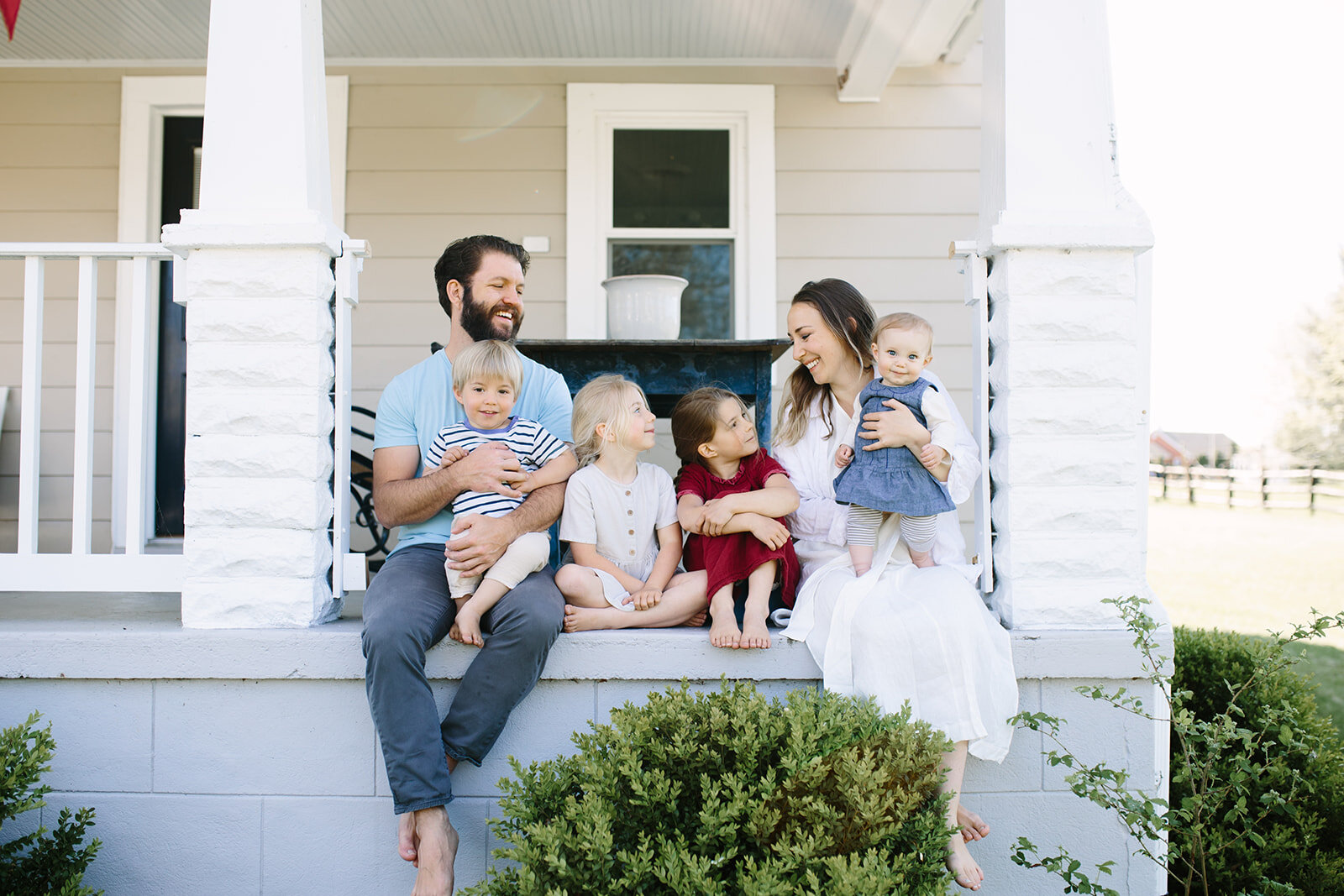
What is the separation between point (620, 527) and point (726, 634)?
433 millimetres

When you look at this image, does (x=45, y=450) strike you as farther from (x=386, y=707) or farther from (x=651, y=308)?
(x=386, y=707)

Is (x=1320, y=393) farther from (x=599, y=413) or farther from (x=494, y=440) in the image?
(x=494, y=440)

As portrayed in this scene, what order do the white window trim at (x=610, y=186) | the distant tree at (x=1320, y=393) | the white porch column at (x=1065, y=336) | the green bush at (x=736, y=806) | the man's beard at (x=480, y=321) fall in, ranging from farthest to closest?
the distant tree at (x=1320, y=393), the white window trim at (x=610, y=186), the man's beard at (x=480, y=321), the white porch column at (x=1065, y=336), the green bush at (x=736, y=806)


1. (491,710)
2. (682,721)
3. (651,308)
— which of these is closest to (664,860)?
(682,721)

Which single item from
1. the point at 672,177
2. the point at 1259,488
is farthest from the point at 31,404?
the point at 1259,488

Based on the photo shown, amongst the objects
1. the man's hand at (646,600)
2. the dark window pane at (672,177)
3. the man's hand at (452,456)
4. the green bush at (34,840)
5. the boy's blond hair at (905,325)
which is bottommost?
the green bush at (34,840)

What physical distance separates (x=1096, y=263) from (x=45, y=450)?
15.2 ft

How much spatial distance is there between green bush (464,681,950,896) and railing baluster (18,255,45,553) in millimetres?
1638

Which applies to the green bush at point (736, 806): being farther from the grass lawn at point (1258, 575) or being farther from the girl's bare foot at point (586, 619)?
the grass lawn at point (1258, 575)

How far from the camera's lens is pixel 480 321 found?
2666 millimetres

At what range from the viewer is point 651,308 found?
3.63 metres

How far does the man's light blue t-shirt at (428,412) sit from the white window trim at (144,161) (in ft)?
7.06

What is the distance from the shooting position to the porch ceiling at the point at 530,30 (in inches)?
151

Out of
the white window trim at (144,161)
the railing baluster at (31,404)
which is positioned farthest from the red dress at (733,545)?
the white window trim at (144,161)
